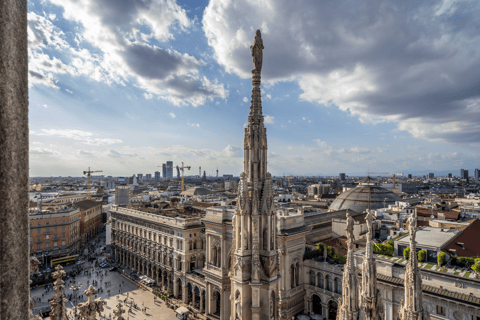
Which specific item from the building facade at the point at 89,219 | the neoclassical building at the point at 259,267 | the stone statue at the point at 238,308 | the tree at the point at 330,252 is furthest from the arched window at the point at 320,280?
the building facade at the point at 89,219

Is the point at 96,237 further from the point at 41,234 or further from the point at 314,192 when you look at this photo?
the point at 314,192

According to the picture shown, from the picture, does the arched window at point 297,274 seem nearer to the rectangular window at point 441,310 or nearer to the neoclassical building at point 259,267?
the neoclassical building at point 259,267

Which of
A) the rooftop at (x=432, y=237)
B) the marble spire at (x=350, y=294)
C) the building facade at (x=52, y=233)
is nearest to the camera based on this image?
the marble spire at (x=350, y=294)

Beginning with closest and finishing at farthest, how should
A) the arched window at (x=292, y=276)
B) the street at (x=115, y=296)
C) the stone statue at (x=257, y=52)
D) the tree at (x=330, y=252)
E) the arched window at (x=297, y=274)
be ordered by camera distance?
the stone statue at (x=257, y=52)
the arched window at (x=292, y=276)
the arched window at (x=297, y=274)
the tree at (x=330, y=252)
the street at (x=115, y=296)

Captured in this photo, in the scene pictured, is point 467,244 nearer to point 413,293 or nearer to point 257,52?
point 413,293

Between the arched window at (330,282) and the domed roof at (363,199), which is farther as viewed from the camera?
the domed roof at (363,199)

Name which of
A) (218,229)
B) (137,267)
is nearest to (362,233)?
(218,229)

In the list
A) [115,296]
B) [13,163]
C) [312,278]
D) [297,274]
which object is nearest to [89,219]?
[115,296]
